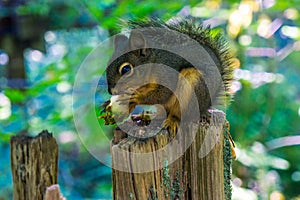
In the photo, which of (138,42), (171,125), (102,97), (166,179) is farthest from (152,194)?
(102,97)

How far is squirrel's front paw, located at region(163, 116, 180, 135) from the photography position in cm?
94

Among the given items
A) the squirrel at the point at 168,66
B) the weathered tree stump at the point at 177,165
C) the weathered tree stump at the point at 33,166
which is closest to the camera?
the weathered tree stump at the point at 177,165

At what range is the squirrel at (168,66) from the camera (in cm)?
108

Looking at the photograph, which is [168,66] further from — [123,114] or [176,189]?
[176,189]

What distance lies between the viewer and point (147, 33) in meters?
1.12

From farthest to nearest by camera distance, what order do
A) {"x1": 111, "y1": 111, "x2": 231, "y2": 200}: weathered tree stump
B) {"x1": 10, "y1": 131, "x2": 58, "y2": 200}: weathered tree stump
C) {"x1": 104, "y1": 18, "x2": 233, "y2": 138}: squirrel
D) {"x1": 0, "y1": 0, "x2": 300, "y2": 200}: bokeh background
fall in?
{"x1": 0, "y1": 0, "x2": 300, "y2": 200}: bokeh background → {"x1": 104, "y1": 18, "x2": 233, "y2": 138}: squirrel → {"x1": 10, "y1": 131, "x2": 58, "y2": 200}: weathered tree stump → {"x1": 111, "y1": 111, "x2": 231, "y2": 200}: weathered tree stump

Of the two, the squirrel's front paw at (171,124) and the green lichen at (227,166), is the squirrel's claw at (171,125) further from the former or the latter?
the green lichen at (227,166)

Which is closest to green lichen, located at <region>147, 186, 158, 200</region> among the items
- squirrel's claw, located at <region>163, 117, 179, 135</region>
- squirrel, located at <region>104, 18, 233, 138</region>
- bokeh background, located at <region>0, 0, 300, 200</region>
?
squirrel's claw, located at <region>163, 117, 179, 135</region>

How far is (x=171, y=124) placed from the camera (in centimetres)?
98

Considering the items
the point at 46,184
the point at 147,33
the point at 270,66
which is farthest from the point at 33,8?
the point at 46,184

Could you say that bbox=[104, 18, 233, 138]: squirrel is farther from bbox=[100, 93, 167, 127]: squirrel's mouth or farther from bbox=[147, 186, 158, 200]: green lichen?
bbox=[147, 186, 158, 200]: green lichen

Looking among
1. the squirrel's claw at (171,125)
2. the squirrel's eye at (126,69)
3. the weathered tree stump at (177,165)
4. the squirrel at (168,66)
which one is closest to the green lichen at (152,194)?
the weathered tree stump at (177,165)

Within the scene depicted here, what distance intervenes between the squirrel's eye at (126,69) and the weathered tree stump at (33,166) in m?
0.24

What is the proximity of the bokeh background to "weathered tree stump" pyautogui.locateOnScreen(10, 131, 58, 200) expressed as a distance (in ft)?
3.13
